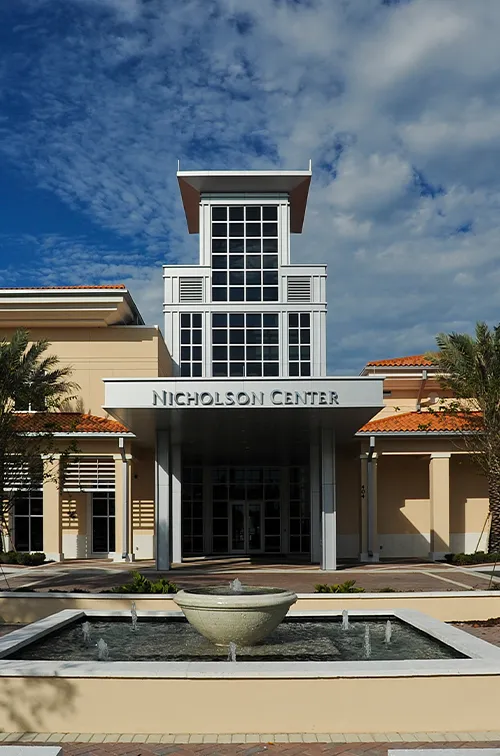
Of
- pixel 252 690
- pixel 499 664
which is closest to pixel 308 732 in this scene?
pixel 252 690

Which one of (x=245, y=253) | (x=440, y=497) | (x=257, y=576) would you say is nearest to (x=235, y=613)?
(x=257, y=576)

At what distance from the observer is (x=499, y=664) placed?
28.2ft

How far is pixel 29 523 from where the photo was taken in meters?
30.6

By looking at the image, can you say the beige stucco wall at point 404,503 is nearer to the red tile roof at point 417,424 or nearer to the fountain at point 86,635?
the red tile roof at point 417,424

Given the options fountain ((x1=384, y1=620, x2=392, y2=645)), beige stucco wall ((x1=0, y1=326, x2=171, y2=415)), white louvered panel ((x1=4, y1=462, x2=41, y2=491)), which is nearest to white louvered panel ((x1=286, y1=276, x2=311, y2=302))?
beige stucco wall ((x1=0, y1=326, x2=171, y2=415))

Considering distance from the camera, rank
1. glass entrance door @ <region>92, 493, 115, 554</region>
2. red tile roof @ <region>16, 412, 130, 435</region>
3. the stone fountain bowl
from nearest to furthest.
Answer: the stone fountain bowl, red tile roof @ <region>16, 412, 130, 435</region>, glass entrance door @ <region>92, 493, 115, 554</region>

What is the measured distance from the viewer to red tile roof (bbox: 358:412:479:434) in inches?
1174

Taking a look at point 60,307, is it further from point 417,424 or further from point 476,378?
point 476,378

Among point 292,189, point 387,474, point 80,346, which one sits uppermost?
point 292,189

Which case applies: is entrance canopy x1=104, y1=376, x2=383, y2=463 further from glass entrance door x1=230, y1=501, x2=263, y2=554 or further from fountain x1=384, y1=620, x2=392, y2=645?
glass entrance door x1=230, y1=501, x2=263, y2=554

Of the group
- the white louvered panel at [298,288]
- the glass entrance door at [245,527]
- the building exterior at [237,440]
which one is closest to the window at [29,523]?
the building exterior at [237,440]

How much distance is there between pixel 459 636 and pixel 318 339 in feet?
76.4

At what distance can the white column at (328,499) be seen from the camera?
2386cm

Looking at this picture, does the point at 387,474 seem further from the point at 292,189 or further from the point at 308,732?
the point at 308,732
